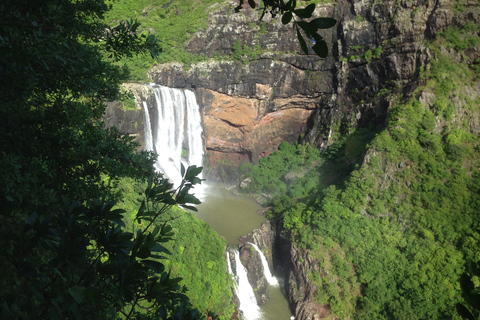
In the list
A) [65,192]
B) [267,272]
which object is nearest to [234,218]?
[267,272]

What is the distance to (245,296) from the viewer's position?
11070 mm

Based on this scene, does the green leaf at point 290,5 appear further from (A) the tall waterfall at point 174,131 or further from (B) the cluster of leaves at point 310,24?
(A) the tall waterfall at point 174,131

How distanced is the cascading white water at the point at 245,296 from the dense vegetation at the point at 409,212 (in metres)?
2.30

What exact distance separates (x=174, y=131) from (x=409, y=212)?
12785mm

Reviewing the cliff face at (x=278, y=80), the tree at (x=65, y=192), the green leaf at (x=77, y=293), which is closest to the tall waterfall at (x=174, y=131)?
the cliff face at (x=278, y=80)

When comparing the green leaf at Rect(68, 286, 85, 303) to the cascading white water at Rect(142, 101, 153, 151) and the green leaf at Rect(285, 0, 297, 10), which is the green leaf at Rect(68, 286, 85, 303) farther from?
the cascading white water at Rect(142, 101, 153, 151)

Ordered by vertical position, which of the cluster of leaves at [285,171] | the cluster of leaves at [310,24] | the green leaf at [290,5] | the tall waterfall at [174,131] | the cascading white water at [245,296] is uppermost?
the green leaf at [290,5]

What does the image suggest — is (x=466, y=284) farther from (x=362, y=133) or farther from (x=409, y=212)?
(x=362, y=133)

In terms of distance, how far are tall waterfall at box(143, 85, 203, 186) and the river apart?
2.25 meters

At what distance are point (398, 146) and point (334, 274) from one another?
6245 millimetres

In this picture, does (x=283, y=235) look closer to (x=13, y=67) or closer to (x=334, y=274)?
(x=334, y=274)

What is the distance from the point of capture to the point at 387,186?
1244 cm

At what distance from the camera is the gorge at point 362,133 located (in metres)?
10.3

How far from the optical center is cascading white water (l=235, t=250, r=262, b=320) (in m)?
10.5
